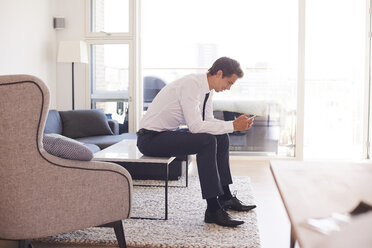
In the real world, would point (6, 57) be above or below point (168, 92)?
above

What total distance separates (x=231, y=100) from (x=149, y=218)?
2.98 metres

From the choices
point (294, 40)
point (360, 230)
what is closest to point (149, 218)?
point (360, 230)

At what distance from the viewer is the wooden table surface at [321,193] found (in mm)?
976

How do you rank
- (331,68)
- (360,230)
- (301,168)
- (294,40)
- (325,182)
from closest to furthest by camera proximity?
1. (360,230)
2. (325,182)
3. (301,168)
4. (294,40)
5. (331,68)

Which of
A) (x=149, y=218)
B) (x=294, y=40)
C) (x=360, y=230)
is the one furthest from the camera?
(x=294, y=40)

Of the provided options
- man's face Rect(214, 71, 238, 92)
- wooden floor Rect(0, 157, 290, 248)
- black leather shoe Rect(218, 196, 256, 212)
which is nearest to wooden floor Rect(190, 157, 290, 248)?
wooden floor Rect(0, 157, 290, 248)

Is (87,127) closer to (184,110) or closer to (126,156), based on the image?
(126,156)

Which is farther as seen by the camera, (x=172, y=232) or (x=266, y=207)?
(x=266, y=207)

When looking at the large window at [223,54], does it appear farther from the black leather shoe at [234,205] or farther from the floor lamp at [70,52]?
the black leather shoe at [234,205]

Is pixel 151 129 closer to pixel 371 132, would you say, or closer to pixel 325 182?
pixel 325 182

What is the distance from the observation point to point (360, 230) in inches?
39.3

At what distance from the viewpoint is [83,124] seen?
4953 millimetres

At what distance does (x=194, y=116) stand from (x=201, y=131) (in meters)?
0.11

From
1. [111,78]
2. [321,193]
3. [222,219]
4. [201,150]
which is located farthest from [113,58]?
[321,193]
